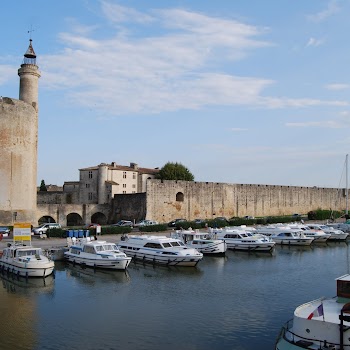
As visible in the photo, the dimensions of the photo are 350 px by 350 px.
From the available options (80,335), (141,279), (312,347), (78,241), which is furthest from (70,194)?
(312,347)

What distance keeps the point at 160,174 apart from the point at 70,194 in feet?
46.4

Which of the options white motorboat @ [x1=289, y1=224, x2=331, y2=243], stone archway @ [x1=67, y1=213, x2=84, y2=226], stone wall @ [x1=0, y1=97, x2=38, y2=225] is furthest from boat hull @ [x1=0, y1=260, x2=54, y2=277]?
stone archway @ [x1=67, y1=213, x2=84, y2=226]

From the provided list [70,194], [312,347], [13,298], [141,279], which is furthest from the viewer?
[70,194]

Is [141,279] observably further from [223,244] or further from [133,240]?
[223,244]

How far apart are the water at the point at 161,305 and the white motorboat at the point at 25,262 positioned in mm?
468

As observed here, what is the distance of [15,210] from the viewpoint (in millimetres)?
38562

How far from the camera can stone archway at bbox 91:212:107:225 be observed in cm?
4994

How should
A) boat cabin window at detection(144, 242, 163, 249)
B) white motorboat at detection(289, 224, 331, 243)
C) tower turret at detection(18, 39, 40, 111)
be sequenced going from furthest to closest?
tower turret at detection(18, 39, 40, 111) → white motorboat at detection(289, 224, 331, 243) → boat cabin window at detection(144, 242, 163, 249)

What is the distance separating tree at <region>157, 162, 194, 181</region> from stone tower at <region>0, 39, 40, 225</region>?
2701cm

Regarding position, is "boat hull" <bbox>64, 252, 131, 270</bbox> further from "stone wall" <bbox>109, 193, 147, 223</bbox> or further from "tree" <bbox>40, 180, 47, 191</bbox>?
"tree" <bbox>40, 180, 47, 191</bbox>

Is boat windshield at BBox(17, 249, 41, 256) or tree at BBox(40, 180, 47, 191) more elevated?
tree at BBox(40, 180, 47, 191)

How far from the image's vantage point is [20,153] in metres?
38.9

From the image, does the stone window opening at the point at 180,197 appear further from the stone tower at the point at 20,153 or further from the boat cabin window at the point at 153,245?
the boat cabin window at the point at 153,245

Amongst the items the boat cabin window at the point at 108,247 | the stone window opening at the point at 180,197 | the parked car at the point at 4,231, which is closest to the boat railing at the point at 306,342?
the boat cabin window at the point at 108,247
